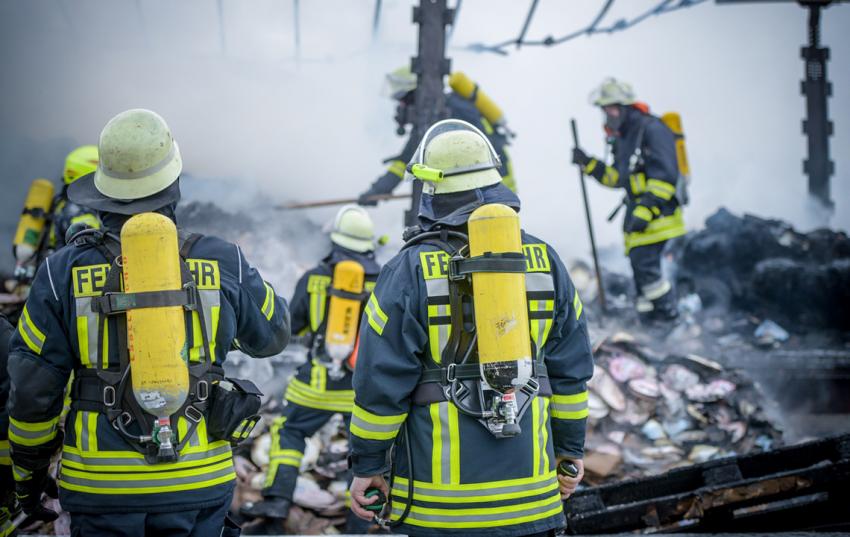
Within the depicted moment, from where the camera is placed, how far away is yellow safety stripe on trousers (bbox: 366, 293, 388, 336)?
2258 millimetres

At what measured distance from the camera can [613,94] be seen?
713 cm

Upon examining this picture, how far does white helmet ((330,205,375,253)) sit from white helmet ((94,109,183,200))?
105 inches

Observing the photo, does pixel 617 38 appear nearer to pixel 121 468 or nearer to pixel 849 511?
pixel 849 511

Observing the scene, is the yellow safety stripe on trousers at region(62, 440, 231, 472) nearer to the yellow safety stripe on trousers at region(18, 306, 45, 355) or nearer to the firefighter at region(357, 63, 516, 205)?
the yellow safety stripe on trousers at region(18, 306, 45, 355)

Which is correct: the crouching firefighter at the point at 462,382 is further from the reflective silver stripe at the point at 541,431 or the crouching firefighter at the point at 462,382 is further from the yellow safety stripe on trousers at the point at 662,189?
the yellow safety stripe on trousers at the point at 662,189

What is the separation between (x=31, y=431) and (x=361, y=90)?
7.58 metres

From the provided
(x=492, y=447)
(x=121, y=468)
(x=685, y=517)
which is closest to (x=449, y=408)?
(x=492, y=447)

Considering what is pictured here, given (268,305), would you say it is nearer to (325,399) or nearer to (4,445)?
(4,445)

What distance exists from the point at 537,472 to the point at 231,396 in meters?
0.98

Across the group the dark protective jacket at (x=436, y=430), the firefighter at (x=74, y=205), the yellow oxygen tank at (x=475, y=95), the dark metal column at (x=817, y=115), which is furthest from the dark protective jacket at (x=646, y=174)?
the dark protective jacket at (x=436, y=430)

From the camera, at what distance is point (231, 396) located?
7.77ft

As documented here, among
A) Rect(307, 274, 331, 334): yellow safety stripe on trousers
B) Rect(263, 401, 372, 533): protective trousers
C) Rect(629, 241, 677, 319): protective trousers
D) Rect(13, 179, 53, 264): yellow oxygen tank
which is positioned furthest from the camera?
Rect(629, 241, 677, 319): protective trousers

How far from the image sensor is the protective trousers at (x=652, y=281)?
710cm

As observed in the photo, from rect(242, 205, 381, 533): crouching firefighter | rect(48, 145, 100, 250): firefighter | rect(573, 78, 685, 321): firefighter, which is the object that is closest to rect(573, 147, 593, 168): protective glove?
rect(573, 78, 685, 321): firefighter
